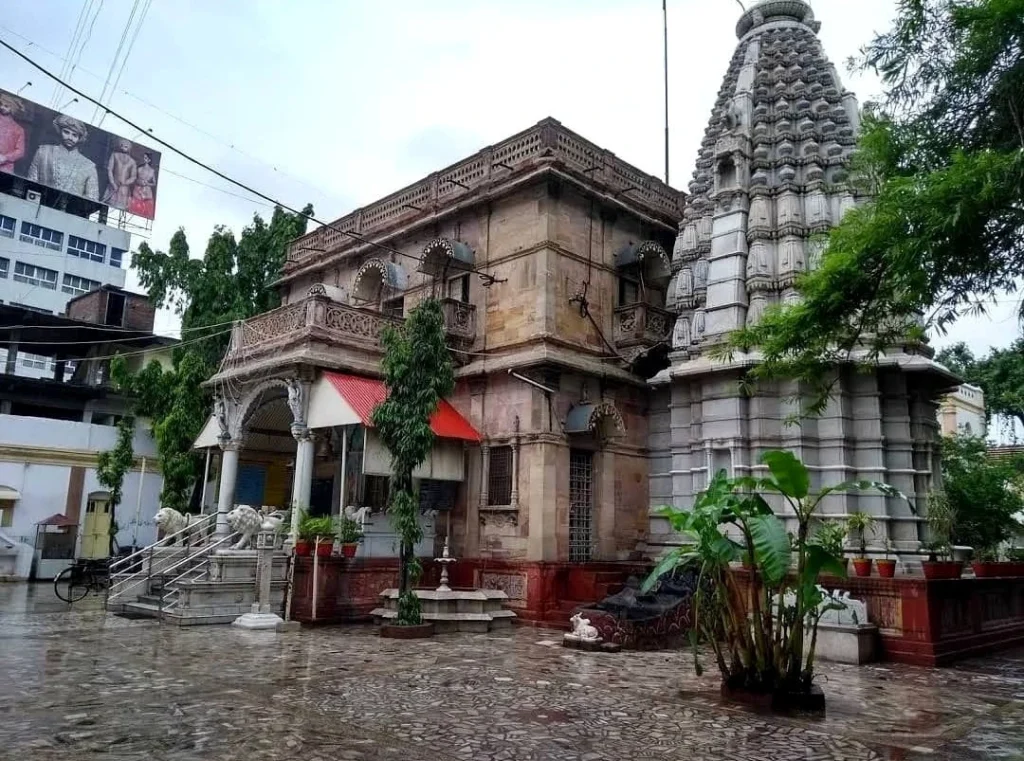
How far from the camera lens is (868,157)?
9805 millimetres

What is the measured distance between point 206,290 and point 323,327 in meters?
11.2

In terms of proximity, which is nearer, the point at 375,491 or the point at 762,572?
the point at 762,572

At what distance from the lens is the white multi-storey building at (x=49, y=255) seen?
4562 centimetres

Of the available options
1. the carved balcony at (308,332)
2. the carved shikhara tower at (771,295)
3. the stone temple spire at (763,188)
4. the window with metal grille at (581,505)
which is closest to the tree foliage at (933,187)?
the carved shikhara tower at (771,295)

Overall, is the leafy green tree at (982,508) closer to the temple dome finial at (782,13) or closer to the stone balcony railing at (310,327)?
the temple dome finial at (782,13)

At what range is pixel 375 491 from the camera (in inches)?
738

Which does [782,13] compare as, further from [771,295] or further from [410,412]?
[410,412]

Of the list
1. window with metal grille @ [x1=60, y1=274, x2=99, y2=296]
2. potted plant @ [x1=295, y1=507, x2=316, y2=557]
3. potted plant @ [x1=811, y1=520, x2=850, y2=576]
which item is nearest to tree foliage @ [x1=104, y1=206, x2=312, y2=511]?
potted plant @ [x1=295, y1=507, x2=316, y2=557]

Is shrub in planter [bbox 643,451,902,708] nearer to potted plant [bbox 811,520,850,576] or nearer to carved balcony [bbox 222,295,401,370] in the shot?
potted plant [bbox 811,520,850,576]

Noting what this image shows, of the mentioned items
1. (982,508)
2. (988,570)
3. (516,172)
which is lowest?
(988,570)

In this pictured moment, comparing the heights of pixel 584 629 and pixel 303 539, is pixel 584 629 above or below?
below

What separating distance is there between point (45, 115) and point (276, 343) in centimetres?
3952

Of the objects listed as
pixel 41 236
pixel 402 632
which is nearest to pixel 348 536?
pixel 402 632

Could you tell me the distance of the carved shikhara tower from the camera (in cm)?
1511
